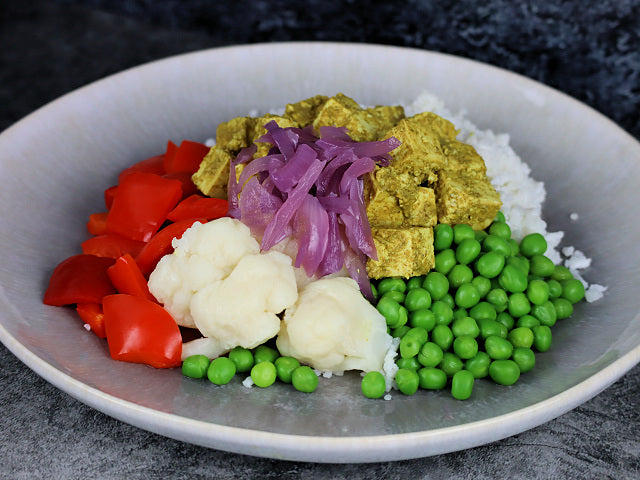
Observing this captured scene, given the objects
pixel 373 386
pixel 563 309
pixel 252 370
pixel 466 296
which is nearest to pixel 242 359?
pixel 252 370

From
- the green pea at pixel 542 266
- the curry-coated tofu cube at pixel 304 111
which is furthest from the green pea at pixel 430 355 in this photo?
the curry-coated tofu cube at pixel 304 111

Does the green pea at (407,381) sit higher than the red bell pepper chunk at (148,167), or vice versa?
the red bell pepper chunk at (148,167)

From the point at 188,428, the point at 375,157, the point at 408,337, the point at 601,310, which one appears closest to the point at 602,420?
the point at 601,310

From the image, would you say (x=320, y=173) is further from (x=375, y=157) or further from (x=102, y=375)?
(x=102, y=375)

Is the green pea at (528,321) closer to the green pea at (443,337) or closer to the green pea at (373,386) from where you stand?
the green pea at (443,337)

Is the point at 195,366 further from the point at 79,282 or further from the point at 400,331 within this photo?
the point at 400,331

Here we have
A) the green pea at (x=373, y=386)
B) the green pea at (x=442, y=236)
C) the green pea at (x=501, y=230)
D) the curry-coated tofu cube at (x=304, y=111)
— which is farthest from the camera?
the curry-coated tofu cube at (x=304, y=111)

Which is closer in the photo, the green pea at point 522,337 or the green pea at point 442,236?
the green pea at point 522,337

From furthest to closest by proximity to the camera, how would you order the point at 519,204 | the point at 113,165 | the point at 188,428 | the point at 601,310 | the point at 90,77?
the point at 90,77 < the point at 113,165 < the point at 519,204 < the point at 601,310 < the point at 188,428
